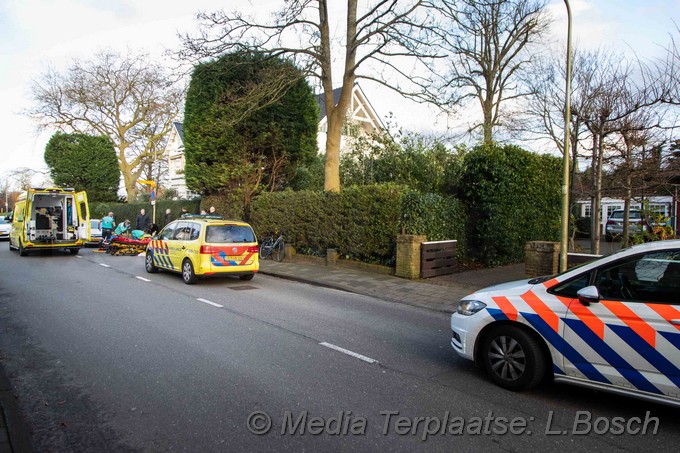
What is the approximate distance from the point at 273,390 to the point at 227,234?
23.0 feet

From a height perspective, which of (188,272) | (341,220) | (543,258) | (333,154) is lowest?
(188,272)

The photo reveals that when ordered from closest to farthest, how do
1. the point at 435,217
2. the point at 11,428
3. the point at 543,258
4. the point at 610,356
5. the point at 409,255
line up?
the point at 11,428 → the point at 610,356 → the point at 543,258 → the point at 409,255 → the point at 435,217

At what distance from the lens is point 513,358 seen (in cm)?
437

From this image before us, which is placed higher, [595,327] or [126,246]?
[595,327]

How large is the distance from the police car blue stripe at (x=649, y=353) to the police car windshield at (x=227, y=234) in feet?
28.4

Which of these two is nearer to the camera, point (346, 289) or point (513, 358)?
point (513, 358)

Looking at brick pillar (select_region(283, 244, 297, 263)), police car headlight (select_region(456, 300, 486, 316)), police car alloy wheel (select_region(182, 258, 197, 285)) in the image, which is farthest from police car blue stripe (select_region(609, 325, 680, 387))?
brick pillar (select_region(283, 244, 297, 263))

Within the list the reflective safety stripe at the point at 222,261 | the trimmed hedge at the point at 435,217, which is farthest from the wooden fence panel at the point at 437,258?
the reflective safety stripe at the point at 222,261

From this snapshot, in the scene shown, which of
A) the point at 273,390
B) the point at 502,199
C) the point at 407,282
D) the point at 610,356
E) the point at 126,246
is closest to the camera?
the point at 610,356

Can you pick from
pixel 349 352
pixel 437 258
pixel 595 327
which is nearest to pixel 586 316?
pixel 595 327

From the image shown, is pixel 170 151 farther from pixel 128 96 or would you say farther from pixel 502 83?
pixel 502 83

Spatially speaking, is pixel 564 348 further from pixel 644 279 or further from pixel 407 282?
pixel 407 282

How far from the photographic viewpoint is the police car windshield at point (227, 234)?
1062 centimetres

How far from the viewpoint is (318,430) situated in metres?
3.56
